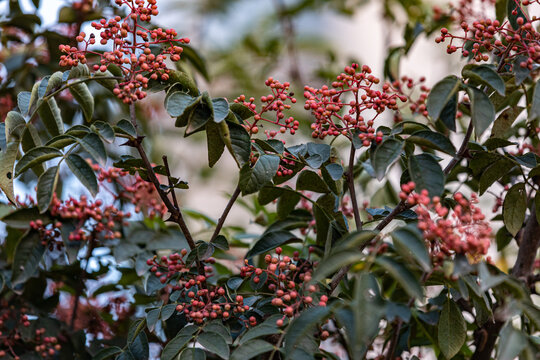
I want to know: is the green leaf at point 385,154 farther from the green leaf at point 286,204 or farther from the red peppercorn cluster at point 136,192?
the red peppercorn cluster at point 136,192

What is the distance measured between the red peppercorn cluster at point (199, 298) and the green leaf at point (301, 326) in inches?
5.7

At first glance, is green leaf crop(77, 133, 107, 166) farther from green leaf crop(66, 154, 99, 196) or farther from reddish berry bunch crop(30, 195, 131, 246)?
reddish berry bunch crop(30, 195, 131, 246)

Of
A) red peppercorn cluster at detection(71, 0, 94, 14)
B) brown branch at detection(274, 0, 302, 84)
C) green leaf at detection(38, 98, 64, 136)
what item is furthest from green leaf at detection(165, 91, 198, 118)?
brown branch at detection(274, 0, 302, 84)

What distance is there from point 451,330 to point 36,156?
0.57 metres

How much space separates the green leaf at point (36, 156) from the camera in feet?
2.51

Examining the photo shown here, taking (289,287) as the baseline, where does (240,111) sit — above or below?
above

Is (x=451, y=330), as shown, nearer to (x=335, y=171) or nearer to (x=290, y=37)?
(x=335, y=171)

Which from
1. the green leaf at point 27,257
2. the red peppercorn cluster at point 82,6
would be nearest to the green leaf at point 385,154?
the green leaf at point 27,257

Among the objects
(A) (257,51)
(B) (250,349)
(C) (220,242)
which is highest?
(A) (257,51)

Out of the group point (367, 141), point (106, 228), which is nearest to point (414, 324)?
point (367, 141)

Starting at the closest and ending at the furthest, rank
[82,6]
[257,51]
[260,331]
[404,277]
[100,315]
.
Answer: [404,277] < [260,331] < [100,315] < [82,6] < [257,51]

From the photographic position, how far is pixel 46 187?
0.76 m

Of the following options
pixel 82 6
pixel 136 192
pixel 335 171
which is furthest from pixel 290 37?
pixel 335 171

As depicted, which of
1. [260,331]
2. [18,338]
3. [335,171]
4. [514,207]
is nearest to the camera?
[260,331]
